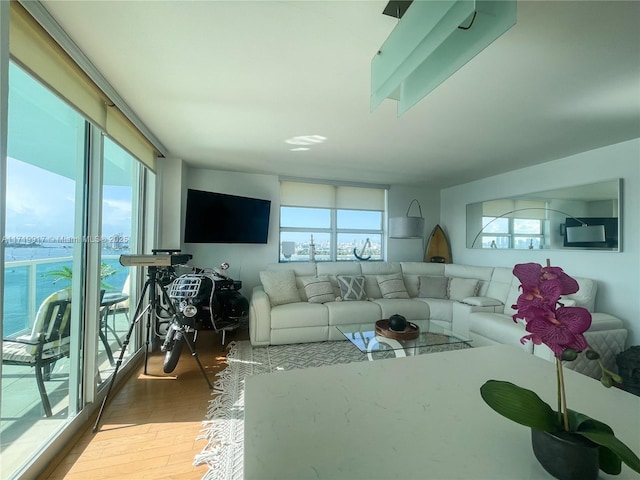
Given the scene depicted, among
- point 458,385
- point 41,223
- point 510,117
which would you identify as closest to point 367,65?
point 510,117

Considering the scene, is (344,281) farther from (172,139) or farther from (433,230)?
(172,139)

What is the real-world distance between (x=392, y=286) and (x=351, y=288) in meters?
0.66

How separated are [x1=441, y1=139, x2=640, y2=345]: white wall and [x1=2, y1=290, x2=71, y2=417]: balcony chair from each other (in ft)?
15.4

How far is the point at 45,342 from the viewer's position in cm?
148

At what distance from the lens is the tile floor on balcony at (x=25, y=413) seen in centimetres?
125

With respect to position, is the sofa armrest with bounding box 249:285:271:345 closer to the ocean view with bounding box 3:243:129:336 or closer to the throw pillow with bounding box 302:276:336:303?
the throw pillow with bounding box 302:276:336:303

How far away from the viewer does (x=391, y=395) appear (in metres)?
0.74

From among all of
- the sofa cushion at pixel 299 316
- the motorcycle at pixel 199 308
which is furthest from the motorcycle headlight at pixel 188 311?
the sofa cushion at pixel 299 316

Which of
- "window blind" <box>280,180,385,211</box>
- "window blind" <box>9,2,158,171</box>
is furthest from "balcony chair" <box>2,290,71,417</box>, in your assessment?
"window blind" <box>280,180,385,211</box>

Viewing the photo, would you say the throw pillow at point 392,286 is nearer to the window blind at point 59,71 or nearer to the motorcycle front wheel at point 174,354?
the motorcycle front wheel at point 174,354

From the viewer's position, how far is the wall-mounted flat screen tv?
104 inches

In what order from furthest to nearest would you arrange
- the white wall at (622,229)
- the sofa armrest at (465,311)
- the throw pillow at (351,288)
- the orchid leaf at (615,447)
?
the throw pillow at (351,288) < the sofa armrest at (465,311) < the white wall at (622,229) < the orchid leaf at (615,447)

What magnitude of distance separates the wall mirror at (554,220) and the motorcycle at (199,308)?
12.2ft

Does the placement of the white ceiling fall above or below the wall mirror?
above
